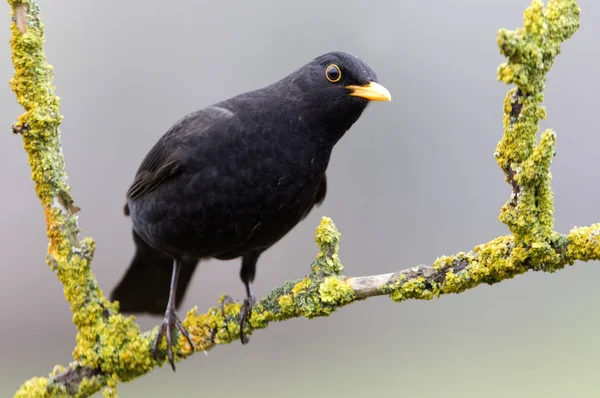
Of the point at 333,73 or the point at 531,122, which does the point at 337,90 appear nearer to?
the point at 333,73

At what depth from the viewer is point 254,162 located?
12.8ft

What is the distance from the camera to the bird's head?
3.87m

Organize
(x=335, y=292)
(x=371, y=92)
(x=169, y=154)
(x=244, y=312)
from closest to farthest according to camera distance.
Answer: (x=335, y=292) → (x=244, y=312) → (x=371, y=92) → (x=169, y=154)

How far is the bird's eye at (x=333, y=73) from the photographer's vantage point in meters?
3.93

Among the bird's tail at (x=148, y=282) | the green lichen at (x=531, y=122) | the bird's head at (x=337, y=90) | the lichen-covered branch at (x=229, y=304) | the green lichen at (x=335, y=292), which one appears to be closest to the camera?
the green lichen at (x=531, y=122)

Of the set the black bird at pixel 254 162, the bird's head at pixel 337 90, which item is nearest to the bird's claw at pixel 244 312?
the black bird at pixel 254 162

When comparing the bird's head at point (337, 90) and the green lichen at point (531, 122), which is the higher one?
the bird's head at point (337, 90)

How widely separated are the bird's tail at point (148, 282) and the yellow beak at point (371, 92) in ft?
6.18

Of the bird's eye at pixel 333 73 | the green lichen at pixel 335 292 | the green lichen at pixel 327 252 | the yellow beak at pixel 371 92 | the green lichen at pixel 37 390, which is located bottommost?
the green lichen at pixel 37 390

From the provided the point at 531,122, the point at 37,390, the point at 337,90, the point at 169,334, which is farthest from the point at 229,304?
the point at 531,122

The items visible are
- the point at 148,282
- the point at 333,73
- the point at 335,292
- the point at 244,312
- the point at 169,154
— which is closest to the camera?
the point at 335,292

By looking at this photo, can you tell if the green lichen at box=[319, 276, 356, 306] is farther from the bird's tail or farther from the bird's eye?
the bird's tail

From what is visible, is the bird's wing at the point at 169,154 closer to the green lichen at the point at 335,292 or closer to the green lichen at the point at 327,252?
the green lichen at the point at 327,252

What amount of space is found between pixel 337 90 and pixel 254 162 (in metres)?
0.62
